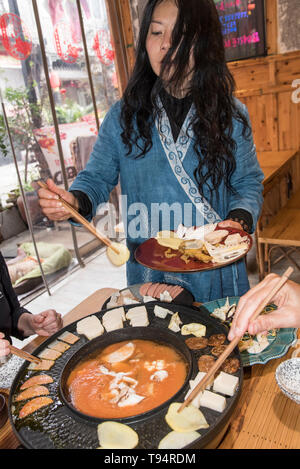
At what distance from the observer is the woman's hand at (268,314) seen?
86 cm

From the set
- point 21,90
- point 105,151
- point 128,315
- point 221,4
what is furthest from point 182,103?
point 221,4

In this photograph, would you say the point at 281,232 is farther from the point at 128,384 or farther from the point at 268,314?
the point at 128,384

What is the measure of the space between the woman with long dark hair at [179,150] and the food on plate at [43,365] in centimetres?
65

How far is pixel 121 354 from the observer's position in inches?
40.4

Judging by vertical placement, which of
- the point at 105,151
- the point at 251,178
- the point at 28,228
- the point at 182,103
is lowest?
the point at 28,228

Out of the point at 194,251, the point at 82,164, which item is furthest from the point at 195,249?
the point at 82,164

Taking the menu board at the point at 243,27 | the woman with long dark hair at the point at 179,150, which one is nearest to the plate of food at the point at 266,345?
the woman with long dark hair at the point at 179,150

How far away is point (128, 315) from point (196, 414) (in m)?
0.42

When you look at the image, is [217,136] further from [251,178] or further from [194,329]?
[194,329]

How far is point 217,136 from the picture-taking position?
1.54 meters

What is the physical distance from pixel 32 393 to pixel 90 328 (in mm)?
246

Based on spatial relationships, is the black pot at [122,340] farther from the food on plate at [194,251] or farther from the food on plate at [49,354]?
the food on plate at [194,251]

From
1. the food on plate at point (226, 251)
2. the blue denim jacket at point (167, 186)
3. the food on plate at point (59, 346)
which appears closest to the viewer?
the food on plate at point (59, 346)

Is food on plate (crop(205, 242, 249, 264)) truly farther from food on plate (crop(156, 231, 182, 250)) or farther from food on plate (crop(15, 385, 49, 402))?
food on plate (crop(15, 385, 49, 402))
